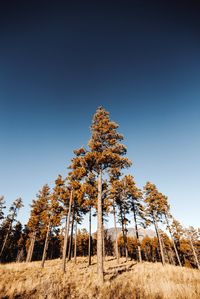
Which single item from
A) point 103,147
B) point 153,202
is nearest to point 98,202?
point 103,147

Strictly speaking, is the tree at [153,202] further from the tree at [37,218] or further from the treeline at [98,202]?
the tree at [37,218]

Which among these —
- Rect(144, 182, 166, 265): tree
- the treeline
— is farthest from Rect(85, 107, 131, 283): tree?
Rect(144, 182, 166, 265): tree

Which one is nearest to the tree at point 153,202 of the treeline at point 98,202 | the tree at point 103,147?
the treeline at point 98,202

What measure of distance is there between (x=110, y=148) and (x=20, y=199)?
28.4 metres

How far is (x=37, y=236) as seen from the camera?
29.8 meters

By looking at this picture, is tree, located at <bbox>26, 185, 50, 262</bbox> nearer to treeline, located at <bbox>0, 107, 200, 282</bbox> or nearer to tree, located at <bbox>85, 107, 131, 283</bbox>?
treeline, located at <bbox>0, 107, 200, 282</bbox>

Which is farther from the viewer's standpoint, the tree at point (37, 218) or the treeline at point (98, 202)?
the tree at point (37, 218)

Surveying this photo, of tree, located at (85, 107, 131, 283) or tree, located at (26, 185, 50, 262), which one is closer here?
tree, located at (85, 107, 131, 283)

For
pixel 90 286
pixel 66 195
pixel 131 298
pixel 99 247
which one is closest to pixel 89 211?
pixel 66 195

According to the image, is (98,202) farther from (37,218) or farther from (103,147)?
(37,218)

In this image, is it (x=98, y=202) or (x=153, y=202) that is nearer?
(x=98, y=202)

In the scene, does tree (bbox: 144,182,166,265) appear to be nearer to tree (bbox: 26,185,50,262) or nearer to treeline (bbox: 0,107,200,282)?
treeline (bbox: 0,107,200,282)

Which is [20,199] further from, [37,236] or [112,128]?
[112,128]

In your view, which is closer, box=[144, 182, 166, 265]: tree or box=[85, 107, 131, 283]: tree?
box=[85, 107, 131, 283]: tree
